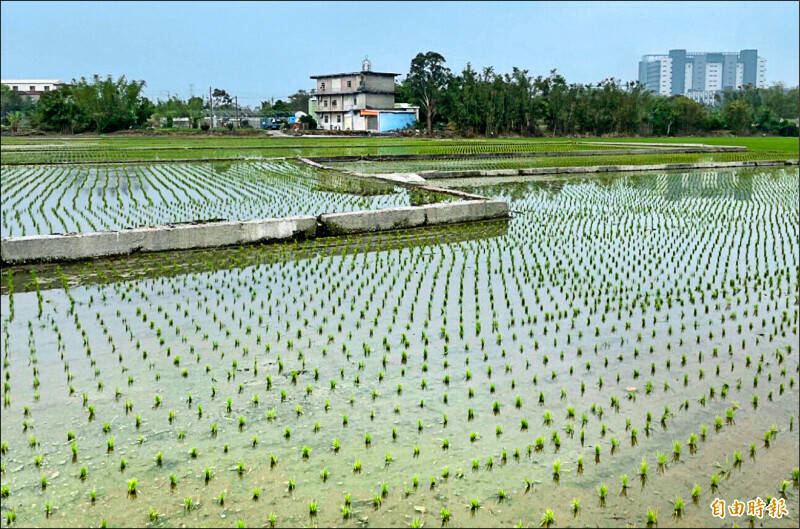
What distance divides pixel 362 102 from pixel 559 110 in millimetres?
14515

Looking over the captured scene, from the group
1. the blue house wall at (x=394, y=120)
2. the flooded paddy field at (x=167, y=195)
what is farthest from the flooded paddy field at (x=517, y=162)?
the blue house wall at (x=394, y=120)

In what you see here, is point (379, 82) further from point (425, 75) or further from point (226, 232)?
point (226, 232)

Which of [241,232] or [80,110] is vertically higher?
[80,110]

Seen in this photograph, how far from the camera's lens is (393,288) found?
23.8 feet

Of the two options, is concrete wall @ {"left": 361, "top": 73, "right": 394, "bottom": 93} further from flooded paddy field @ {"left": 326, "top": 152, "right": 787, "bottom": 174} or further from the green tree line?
flooded paddy field @ {"left": 326, "top": 152, "right": 787, "bottom": 174}

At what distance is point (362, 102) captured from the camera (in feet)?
182

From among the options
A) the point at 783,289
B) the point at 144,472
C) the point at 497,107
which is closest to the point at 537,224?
the point at 783,289

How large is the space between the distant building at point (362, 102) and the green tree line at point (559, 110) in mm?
2387

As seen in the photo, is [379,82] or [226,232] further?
[379,82]

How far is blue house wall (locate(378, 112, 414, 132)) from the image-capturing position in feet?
178

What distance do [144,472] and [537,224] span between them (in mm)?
8421

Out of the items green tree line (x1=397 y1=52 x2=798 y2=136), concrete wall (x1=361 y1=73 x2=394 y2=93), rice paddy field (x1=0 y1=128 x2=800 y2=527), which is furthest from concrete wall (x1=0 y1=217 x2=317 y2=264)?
concrete wall (x1=361 y1=73 x2=394 y2=93)

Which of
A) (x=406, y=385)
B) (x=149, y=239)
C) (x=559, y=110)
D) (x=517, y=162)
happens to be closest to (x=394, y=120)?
(x=559, y=110)

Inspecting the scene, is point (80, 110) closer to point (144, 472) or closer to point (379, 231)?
point (379, 231)
